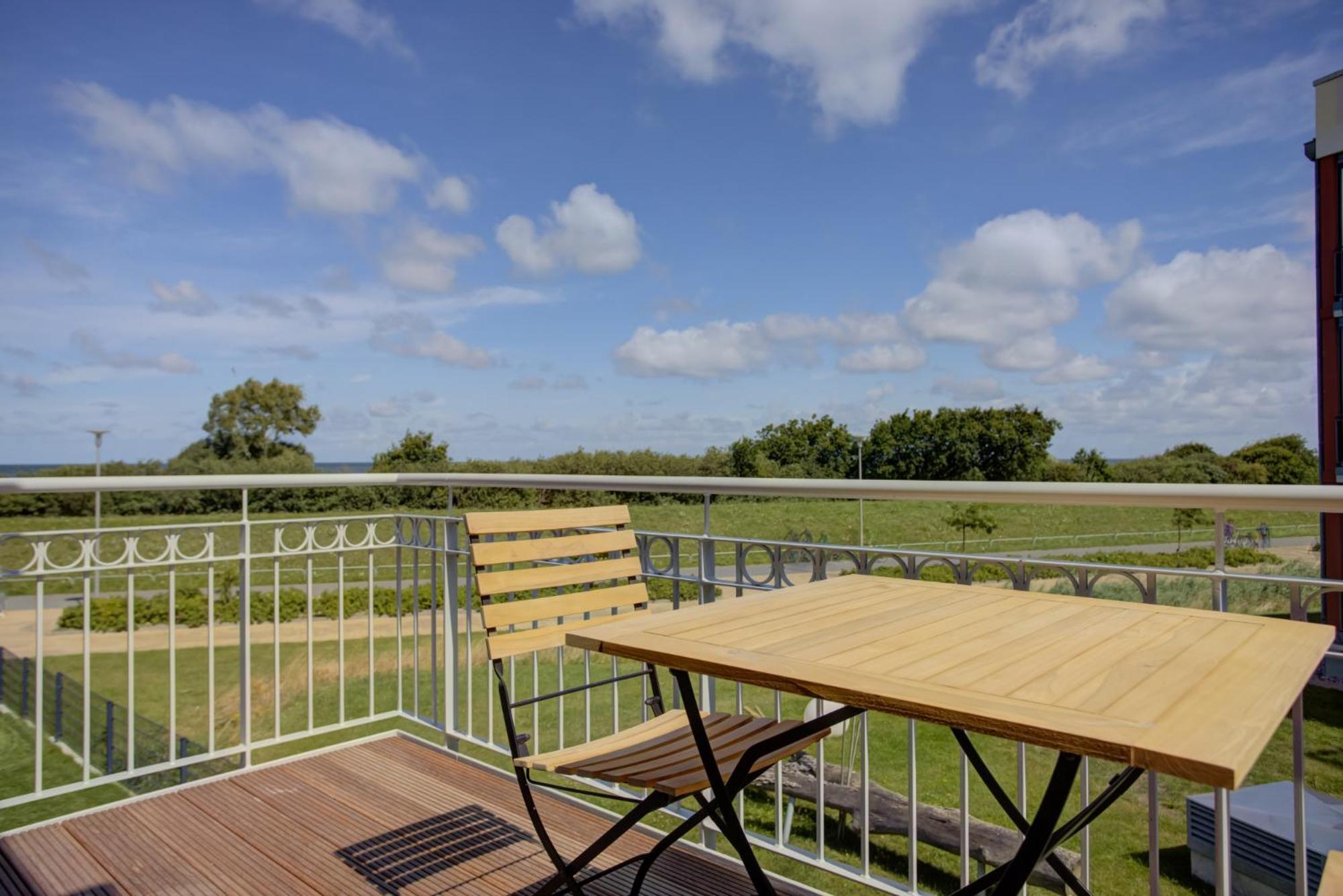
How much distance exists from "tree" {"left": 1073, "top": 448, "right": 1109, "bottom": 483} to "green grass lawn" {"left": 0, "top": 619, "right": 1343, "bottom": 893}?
52.0 ft

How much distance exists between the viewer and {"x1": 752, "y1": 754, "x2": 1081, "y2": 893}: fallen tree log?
5383mm

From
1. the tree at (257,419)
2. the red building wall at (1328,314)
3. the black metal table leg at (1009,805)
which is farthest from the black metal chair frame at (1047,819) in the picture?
the tree at (257,419)

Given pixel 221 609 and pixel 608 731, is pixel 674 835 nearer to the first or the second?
pixel 608 731

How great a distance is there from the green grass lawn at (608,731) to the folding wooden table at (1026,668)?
44 cm

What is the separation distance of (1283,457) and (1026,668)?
30.8m

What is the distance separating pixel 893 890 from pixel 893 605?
91 centimetres

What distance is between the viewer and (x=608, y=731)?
36.2 feet

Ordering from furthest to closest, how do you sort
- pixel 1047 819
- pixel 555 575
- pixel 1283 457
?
1. pixel 1283 457
2. pixel 555 575
3. pixel 1047 819

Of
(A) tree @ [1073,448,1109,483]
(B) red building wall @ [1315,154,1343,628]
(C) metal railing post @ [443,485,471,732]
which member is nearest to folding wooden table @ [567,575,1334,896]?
(C) metal railing post @ [443,485,471,732]

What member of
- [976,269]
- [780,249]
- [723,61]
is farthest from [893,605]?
[976,269]

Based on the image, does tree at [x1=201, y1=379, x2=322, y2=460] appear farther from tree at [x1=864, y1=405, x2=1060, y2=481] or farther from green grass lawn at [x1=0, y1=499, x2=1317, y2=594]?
tree at [x1=864, y1=405, x2=1060, y2=481]

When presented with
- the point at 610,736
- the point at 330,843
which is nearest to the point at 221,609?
the point at 330,843

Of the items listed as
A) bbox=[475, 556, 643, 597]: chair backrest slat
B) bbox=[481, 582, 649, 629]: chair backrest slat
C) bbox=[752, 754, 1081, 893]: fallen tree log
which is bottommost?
bbox=[752, 754, 1081, 893]: fallen tree log

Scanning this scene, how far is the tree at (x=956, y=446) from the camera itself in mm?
27484
